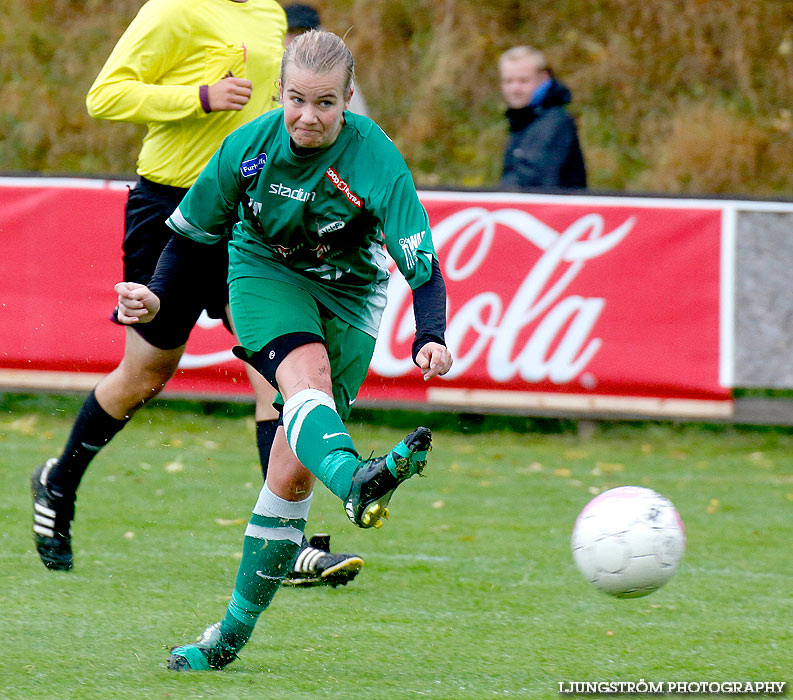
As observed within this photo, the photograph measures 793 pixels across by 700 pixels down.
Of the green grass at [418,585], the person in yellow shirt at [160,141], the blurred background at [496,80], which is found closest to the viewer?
the green grass at [418,585]

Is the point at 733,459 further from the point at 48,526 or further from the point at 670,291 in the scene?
the point at 48,526

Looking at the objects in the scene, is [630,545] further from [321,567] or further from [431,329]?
[321,567]

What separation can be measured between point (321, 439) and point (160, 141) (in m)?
1.97

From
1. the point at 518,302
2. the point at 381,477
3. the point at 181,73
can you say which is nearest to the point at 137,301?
the point at 381,477

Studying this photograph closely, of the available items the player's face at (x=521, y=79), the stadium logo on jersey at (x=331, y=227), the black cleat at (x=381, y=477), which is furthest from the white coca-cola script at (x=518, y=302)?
the black cleat at (x=381, y=477)

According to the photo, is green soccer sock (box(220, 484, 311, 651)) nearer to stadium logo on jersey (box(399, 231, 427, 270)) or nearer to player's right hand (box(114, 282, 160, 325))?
player's right hand (box(114, 282, 160, 325))

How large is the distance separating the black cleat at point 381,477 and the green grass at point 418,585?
59 cm

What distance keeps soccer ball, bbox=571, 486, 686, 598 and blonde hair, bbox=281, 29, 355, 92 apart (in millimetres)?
1351

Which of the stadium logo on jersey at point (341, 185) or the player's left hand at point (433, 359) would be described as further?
the stadium logo on jersey at point (341, 185)

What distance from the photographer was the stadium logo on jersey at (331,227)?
3527 millimetres

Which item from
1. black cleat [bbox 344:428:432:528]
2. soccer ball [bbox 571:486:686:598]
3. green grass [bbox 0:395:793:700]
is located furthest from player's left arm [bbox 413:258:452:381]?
green grass [bbox 0:395:793:700]

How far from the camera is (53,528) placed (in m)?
4.68

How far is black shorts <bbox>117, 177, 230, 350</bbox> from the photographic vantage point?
4.52 m

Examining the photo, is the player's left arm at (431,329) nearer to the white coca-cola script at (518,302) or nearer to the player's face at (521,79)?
the white coca-cola script at (518,302)
